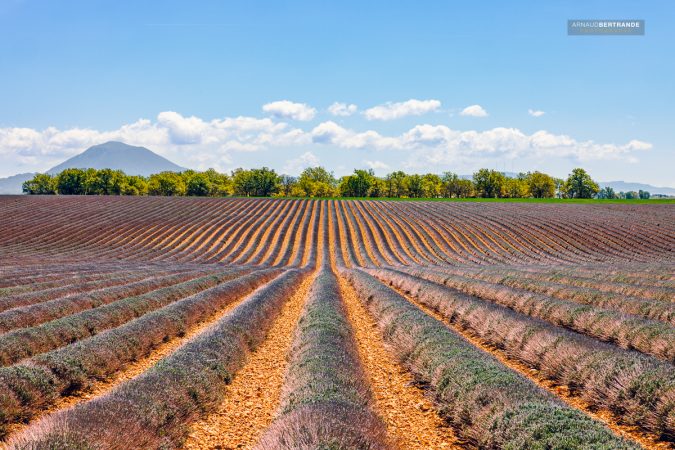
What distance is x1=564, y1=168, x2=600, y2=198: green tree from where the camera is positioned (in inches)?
5802

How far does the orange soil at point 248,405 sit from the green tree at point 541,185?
15770 cm

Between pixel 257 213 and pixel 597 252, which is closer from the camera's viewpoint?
pixel 597 252

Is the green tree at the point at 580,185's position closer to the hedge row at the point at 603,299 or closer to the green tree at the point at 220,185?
the green tree at the point at 220,185

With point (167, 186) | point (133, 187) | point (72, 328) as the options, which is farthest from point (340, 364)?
point (133, 187)

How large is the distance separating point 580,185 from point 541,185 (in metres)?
11.6

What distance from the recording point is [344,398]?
21.8 feet

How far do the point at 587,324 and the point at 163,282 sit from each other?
61.9 feet

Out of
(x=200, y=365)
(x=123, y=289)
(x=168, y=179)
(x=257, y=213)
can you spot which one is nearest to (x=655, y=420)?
(x=200, y=365)

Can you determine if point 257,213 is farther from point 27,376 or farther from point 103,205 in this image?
point 27,376

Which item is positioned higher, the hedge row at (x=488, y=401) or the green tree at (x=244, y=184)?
the green tree at (x=244, y=184)

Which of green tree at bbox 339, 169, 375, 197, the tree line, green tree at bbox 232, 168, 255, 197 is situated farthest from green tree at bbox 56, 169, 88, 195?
green tree at bbox 339, 169, 375, 197

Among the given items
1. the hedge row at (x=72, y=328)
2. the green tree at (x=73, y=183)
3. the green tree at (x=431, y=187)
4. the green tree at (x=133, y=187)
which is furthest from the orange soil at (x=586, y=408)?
the green tree at (x=431, y=187)

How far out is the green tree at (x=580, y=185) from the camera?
14738cm

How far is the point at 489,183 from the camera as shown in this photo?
15050cm
